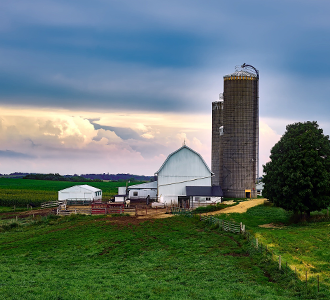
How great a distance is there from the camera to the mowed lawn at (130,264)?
17.3 m

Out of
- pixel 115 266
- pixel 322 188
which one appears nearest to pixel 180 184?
pixel 322 188

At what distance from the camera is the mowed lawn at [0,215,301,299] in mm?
17297

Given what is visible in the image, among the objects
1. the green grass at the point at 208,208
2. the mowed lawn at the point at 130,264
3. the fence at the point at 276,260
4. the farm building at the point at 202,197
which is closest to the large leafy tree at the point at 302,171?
the fence at the point at 276,260

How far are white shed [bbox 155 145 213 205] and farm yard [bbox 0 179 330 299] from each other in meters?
15.0

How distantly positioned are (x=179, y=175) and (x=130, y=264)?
112 feet

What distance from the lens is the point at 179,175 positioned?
57.4m

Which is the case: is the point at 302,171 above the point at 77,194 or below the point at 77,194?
above

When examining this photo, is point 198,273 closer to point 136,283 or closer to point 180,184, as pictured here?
point 136,283

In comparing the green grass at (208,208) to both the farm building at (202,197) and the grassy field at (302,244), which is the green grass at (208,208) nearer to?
the farm building at (202,197)

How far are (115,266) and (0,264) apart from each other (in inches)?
317

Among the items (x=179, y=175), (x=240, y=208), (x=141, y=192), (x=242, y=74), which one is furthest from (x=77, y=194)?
(x=242, y=74)

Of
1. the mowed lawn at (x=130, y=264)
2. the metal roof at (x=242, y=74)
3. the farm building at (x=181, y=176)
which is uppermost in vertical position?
the metal roof at (x=242, y=74)

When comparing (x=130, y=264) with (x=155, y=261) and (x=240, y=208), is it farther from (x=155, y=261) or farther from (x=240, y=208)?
(x=240, y=208)

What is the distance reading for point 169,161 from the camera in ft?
189
